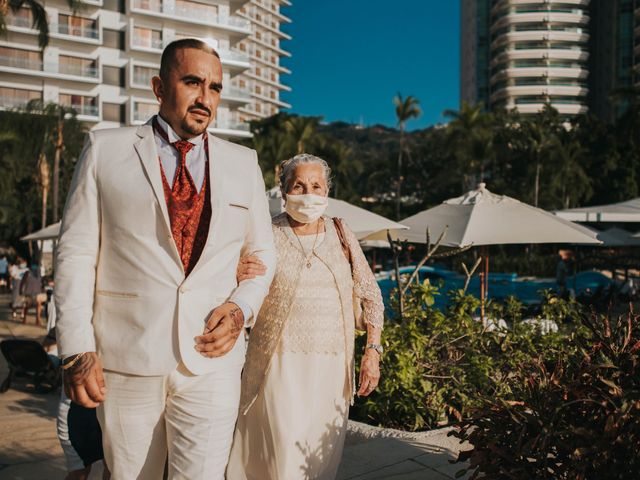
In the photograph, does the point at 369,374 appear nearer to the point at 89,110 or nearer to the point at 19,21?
the point at 89,110

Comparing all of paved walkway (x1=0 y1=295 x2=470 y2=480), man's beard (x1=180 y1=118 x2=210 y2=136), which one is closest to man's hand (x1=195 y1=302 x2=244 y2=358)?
man's beard (x1=180 y1=118 x2=210 y2=136)

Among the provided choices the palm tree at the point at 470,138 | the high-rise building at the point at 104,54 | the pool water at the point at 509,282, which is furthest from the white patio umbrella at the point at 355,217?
the high-rise building at the point at 104,54

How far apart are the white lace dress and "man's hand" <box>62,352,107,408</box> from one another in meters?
1.27

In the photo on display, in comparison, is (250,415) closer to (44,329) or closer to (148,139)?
(148,139)

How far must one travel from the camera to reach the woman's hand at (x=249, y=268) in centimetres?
223

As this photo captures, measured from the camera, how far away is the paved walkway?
13.0 ft

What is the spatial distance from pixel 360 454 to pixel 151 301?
2715 millimetres

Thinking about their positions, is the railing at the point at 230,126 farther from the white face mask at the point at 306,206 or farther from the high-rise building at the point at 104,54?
the white face mask at the point at 306,206

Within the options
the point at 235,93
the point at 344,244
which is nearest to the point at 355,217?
the point at 344,244

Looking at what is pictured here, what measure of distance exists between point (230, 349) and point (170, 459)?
0.40m

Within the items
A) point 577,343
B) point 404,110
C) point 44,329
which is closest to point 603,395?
point 577,343

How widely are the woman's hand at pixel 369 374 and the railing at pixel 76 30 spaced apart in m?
52.5

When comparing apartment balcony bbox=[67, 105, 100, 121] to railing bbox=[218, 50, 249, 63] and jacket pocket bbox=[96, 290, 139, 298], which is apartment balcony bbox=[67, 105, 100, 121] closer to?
railing bbox=[218, 50, 249, 63]

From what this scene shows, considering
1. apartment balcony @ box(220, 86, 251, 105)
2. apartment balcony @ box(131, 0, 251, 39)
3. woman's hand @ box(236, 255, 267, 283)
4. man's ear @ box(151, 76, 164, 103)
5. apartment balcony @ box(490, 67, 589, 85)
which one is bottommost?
woman's hand @ box(236, 255, 267, 283)
